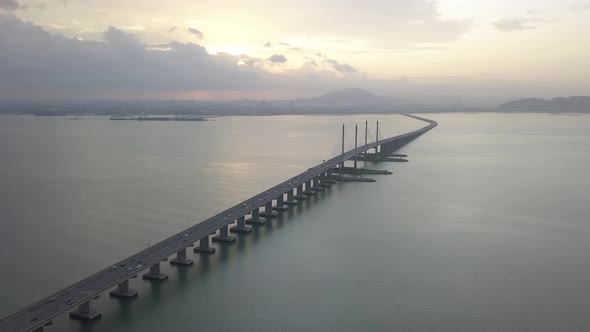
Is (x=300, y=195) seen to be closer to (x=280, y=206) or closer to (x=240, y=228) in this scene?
(x=280, y=206)

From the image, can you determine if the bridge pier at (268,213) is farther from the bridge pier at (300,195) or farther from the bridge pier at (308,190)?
the bridge pier at (308,190)

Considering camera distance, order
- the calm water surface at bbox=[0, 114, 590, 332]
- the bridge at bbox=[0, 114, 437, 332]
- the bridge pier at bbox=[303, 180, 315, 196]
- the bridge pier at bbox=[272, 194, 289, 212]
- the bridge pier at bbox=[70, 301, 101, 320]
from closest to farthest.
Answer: the bridge at bbox=[0, 114, 437, 332]
the bridge pier at bbox=[70, 301, 101, 320]
the calm water surface at bbox=[0, 114, 590, 332]
the bridge pier at bbox=[272, 194, 289, 212]
the bridge pier at bbox=[303, 180, 315, 196]

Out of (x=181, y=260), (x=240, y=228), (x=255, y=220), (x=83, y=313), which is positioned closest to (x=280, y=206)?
(x=255, y=220)

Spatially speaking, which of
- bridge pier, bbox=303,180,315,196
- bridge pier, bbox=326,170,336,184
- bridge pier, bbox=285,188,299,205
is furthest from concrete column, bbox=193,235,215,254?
bridge pier, bbox=326,170,336,184

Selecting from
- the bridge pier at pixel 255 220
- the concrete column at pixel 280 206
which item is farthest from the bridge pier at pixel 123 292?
the concrete column at pixel 280 206

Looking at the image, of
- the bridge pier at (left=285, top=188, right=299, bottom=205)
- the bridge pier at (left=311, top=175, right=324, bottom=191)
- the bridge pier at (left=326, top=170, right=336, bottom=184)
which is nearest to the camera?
the bridge pier at (left=285, top=188, right=299, bottom=205)

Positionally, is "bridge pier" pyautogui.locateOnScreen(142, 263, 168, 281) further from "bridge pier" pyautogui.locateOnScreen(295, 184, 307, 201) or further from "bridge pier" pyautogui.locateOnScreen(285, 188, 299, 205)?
"bridge pier" pyautogui.locateOnScreen(295, 184, 307, 201)

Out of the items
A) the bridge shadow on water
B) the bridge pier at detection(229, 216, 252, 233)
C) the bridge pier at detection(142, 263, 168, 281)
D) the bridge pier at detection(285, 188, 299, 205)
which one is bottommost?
the bridge shadow on water

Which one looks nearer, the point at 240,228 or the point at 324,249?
the point at 324,249
